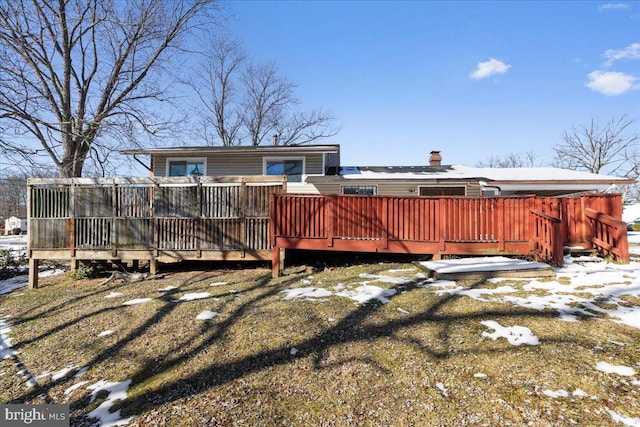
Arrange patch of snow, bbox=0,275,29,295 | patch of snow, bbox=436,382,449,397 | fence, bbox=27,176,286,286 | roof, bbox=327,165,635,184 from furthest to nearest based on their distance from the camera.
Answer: roof, bbox=327,165,635,184
patch of snow, bbox=0,275,29,295
fence, bbox=27,176,286,286
patch of snow, bbox=436,382,449,397

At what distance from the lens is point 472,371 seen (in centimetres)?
277

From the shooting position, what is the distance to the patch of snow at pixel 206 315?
453 cm

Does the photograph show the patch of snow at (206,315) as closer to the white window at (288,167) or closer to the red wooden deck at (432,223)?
the red wooden deck at (432,223)

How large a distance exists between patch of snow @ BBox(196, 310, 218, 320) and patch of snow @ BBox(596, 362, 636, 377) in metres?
4.34

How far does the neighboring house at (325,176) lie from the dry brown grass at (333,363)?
6.54 metres

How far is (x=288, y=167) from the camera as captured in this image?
37.6ft

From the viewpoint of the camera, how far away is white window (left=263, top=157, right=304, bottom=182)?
448 inches

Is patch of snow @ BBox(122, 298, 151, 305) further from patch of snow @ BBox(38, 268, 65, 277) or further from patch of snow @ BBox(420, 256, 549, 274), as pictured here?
patch of snow @ BBox(38, 268, 65, 277)

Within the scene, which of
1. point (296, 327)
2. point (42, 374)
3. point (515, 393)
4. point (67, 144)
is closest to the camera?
point (515, 393)

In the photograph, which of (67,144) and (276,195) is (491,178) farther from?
(67,144)

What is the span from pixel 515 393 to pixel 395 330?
138 centimetres

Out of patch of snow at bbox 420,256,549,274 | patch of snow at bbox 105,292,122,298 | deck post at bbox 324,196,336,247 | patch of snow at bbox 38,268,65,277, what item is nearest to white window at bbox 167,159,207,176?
patch of snow at bbox 38,268,65,277

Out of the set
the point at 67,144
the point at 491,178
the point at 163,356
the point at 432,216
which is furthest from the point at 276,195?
the point at 67,144

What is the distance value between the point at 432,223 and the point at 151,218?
250 inches
